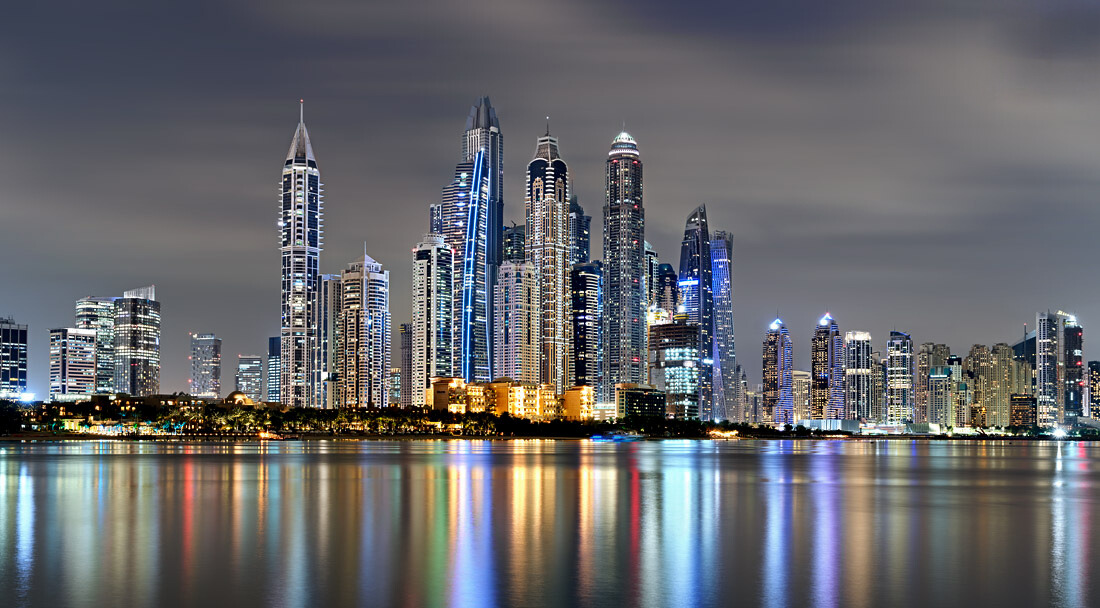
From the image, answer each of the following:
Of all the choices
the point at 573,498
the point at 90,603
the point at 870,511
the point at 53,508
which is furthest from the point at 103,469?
the point at 90,603

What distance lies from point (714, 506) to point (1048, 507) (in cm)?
2062

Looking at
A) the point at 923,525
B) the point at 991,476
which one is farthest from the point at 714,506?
the point at 991,476

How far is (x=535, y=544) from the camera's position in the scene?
4369 cm

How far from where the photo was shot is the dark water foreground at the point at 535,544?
32.4 m

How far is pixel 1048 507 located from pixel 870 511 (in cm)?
1345

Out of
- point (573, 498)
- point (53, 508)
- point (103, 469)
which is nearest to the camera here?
point (53, 508)

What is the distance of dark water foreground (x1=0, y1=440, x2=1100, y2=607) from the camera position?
32.4 m

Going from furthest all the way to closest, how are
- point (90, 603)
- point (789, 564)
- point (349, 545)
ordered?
point (349, 545) → point (789, 564) → point (90, 603)

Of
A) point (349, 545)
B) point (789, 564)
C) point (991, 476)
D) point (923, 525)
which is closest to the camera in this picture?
point (789, 564)

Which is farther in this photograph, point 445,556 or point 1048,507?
point 1048,507

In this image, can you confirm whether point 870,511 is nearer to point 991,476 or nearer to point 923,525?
point 923,525

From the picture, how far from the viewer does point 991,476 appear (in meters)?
109

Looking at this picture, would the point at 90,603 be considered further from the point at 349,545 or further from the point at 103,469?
the point at 103,469

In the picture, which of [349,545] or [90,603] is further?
[349,545]
